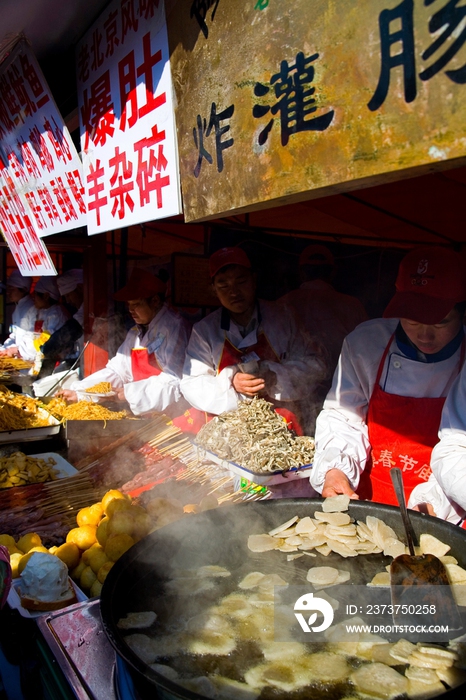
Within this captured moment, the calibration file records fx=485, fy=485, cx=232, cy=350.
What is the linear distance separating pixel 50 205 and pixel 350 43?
3.85 metres

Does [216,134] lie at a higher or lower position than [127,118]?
lower

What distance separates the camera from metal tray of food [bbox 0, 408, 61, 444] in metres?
4.55

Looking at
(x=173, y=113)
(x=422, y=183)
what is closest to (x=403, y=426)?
(x=173, y=113)

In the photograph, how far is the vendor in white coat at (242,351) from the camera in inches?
156

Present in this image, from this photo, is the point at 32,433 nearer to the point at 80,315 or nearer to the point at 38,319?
the point at 80,315

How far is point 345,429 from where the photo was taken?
3023 millimetres

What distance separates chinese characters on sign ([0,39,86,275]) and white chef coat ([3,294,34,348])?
455 centimetres

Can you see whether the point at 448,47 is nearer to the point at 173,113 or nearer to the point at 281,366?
the point at 173,113

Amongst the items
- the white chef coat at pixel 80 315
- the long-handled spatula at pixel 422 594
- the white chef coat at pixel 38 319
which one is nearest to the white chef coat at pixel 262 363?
the long-handled spatula at pixel 422 594

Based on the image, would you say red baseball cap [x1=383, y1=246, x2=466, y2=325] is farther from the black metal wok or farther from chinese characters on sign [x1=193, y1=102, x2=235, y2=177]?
chinese characters on sign [x1=193, y1=102, x2=235, y2=177]

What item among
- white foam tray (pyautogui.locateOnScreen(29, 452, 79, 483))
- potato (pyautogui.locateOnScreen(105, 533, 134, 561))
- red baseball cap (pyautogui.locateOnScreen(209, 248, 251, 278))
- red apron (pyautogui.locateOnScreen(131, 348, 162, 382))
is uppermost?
red baseball cap (pyautogui.locateOnScreen(209, 248, 251, 278))

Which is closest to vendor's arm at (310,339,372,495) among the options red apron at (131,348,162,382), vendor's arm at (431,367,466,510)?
vendor's arm at (431,367,466,510)

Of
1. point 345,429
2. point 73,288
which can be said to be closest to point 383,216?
point 345,429

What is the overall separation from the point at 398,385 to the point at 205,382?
180 centimetres
